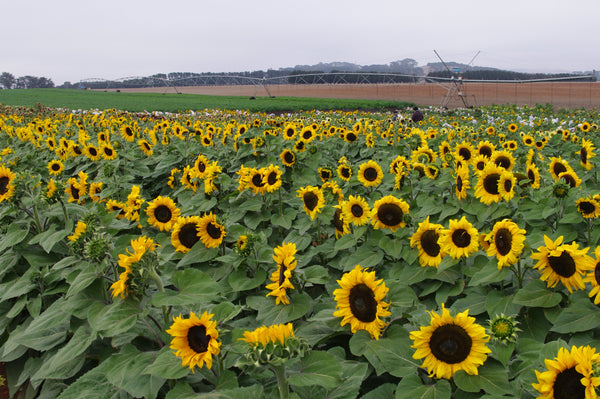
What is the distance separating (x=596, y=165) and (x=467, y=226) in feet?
10.4

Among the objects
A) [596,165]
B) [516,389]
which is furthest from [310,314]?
[596,165]

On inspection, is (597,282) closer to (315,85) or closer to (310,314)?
(310,314)

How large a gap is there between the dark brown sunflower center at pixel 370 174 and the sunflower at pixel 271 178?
37.4 inches

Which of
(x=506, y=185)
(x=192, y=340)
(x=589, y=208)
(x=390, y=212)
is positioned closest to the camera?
(x=192, y=340)

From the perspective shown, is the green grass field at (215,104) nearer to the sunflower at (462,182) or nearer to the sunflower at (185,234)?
the sunflower at (462,182)

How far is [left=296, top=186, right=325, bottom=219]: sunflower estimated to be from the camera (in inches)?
141

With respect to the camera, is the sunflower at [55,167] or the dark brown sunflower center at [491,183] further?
the sunflower at [55,167]

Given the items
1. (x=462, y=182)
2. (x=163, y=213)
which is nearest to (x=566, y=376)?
(x=462, y=182)

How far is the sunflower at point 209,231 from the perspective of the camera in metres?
2.99

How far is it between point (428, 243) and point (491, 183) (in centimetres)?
98

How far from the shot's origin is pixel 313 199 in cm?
361

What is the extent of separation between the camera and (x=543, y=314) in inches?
89.6

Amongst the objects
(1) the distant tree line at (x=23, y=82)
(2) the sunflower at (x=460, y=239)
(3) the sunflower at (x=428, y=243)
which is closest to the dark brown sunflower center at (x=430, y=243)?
(3) the sunflower at (x=428, y=243)

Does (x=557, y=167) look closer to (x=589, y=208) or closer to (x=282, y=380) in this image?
(x=589, y=208)
